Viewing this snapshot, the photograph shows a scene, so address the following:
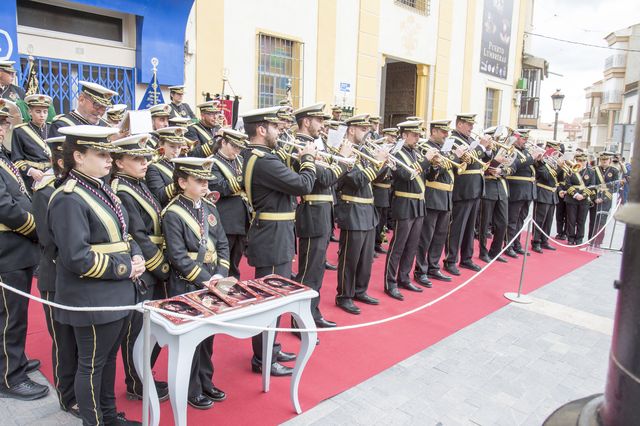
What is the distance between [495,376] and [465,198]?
324 centimetres

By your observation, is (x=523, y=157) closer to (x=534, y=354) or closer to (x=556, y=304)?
(x=556, y=304)

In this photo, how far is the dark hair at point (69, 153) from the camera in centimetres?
254

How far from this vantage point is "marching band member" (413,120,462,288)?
6215 mm

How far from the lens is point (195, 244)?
3.16 m

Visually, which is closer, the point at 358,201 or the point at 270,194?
the point at 270,194

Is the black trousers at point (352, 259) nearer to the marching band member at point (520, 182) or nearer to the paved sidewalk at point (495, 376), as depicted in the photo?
the paved sidewalk at point (495, 376)

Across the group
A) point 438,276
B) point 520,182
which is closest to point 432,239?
point 438,276

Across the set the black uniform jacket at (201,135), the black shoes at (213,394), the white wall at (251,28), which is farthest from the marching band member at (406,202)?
the white wall at (251,28)

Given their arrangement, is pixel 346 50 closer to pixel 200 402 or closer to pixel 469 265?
pixel 469 265

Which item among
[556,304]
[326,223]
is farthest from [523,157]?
[326,223]

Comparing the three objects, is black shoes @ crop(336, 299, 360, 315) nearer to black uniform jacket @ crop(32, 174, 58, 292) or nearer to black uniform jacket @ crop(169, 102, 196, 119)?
black uniform jacket @ crop(32, 174, 58, 292)

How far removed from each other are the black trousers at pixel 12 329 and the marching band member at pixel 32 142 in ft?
6.44

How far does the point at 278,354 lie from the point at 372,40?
9.93 meters

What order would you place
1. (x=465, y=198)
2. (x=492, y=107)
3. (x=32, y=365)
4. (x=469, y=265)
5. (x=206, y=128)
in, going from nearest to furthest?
(x=32, y=365) < (x=206, y=128) < (x=465, y=198) < (x=469, y=265) < (x=492, y=107)
